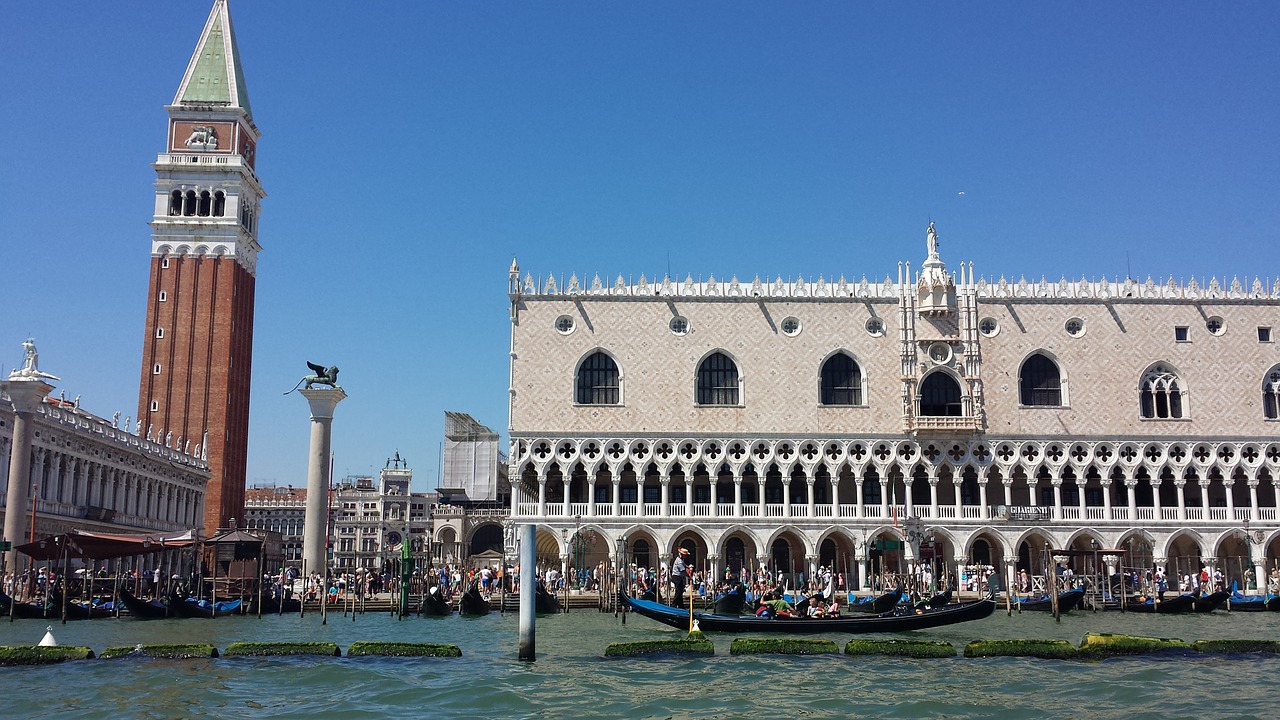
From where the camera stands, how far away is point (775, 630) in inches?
917

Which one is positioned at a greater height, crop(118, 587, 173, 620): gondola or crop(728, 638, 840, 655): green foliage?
crop(118, 587, 173, 620): gondola

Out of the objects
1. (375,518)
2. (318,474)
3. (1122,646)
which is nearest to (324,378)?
(318,474)

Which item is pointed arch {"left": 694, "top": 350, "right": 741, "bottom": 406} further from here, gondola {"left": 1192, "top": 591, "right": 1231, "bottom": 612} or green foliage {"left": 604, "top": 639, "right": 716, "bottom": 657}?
green foliage {"left": 604, "top": 639, "right": 716, "bottom": 657}

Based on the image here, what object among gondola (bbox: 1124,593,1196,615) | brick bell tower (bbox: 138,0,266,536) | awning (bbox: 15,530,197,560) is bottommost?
gondola (bbox: 1124,593,1196,615)

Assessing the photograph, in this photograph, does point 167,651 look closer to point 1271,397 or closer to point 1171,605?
point 1171,605

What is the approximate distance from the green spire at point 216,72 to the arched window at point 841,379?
33740 millimetres

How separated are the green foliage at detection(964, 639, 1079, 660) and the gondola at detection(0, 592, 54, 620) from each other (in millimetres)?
21489

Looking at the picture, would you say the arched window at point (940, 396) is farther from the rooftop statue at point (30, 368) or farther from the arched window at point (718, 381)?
the rooftop statue at point (30, 368)

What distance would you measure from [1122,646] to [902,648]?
11.6ft

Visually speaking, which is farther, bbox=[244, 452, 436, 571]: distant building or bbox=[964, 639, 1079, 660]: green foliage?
bbox=[244, 452, 436, 571]: distant building

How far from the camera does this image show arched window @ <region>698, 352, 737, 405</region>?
39875mm

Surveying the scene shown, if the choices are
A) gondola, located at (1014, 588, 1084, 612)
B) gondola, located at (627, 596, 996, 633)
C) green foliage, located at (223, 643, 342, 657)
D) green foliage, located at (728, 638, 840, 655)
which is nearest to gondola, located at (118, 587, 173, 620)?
green foliage, located at (223, 643, 342, 657)

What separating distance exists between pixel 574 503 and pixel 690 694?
2339cm

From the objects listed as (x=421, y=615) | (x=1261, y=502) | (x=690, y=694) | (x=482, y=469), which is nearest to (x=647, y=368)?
(x=421, y=615)
